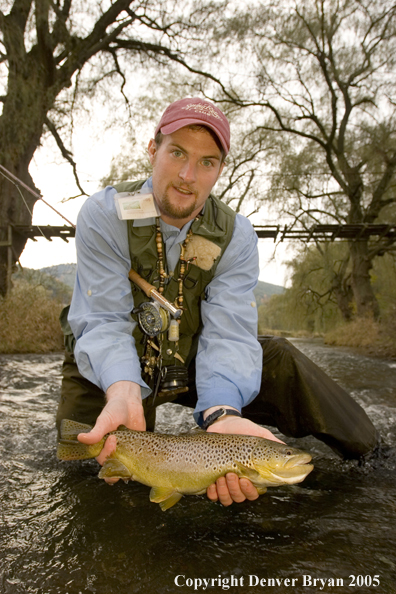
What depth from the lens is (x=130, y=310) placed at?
3045 mm

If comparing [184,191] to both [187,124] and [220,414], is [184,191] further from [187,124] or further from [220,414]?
[220,414]

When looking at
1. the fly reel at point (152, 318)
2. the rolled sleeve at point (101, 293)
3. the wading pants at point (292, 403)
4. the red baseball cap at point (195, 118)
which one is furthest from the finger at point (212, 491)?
the red baseball cap at point (195, 118)

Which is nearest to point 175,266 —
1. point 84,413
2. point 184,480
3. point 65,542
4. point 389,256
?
point 84,413

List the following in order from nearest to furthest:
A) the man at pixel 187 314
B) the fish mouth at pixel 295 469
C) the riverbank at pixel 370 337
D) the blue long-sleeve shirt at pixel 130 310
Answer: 1. the fish mouth at pixel 295 469
2. the blue long-sleeve shirt at pixel 130 310
3. the man at pixel 187 314
4. the riverbank at pixel 370 337

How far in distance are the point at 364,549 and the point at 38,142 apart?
1322 cm

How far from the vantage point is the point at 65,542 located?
212 centimetres

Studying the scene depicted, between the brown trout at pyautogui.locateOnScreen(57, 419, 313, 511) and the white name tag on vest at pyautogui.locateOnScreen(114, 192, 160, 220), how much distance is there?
1429mm

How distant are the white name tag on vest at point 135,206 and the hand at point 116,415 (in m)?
1.17

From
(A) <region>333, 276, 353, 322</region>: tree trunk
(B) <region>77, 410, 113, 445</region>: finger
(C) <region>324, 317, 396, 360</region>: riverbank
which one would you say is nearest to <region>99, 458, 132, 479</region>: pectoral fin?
(B) <region>77, 410, 113, 445</region>: finger

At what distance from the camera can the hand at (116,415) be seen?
83.5 inches

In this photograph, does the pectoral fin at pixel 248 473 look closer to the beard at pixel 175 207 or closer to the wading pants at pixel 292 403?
the wading pants at pixel 292 403

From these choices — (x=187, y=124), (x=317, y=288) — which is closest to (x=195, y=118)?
(x=187, y=124)

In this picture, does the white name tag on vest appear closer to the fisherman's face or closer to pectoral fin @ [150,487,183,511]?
the fisherman's face

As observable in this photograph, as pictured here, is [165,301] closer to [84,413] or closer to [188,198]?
[188,198]
